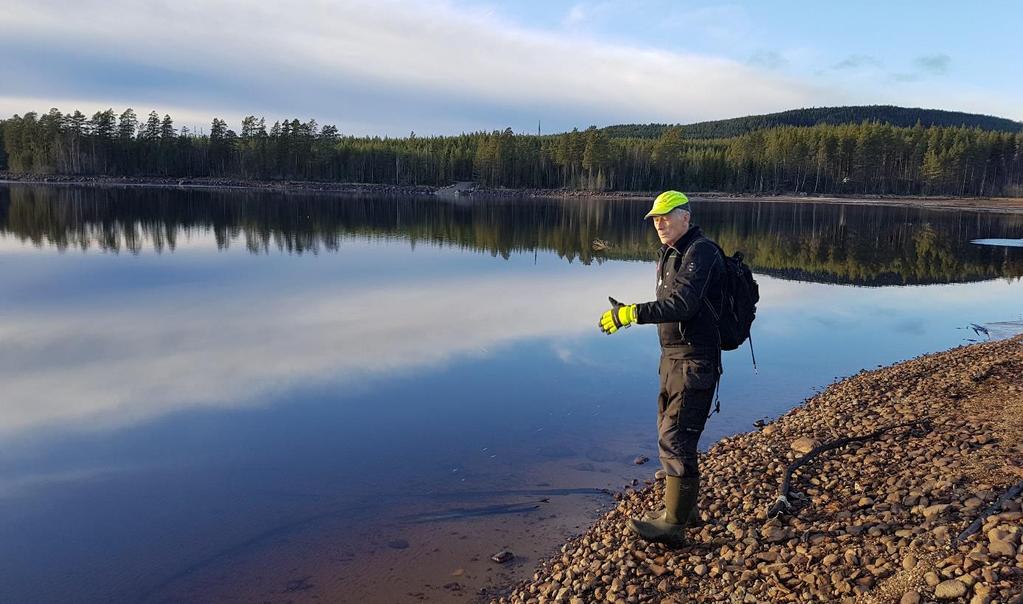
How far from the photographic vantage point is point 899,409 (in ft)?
34.5

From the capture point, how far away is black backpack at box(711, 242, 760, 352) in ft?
20.2

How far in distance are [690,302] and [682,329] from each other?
0.98ft

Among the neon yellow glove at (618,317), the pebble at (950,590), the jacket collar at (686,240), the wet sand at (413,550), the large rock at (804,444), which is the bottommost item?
the wet sand at (413,550)

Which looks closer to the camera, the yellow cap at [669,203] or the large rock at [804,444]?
the yellow cap at [669,203]

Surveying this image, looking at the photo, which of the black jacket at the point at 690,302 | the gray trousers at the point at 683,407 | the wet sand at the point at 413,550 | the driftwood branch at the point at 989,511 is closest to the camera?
the driftwood branch at the point at 989,511

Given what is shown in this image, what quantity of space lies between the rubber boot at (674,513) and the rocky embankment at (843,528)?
13 cm

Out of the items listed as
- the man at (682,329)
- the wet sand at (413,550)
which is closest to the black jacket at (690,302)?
the man at (682,329)

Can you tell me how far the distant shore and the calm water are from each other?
9104cm

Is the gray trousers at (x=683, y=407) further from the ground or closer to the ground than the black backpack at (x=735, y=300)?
closer to the ground

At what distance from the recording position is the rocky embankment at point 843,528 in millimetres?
5215

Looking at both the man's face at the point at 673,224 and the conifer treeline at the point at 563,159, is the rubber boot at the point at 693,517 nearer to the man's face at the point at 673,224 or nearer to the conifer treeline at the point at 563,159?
the man's face at the point at 673,224

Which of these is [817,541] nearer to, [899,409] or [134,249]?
[899,409]

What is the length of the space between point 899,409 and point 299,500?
8.84 metres

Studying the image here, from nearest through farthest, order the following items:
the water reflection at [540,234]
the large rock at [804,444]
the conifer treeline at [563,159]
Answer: the large rock at [804,444] < the water reflection at [540,234] < the conifer treeline at [563,159]
